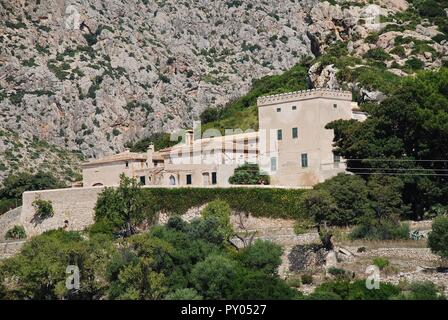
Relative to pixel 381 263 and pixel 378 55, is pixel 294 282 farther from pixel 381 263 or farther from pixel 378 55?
pixel 378 55

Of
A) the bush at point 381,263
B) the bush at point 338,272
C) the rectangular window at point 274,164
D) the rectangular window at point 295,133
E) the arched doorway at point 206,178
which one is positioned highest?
the rectangular window at point 295,133

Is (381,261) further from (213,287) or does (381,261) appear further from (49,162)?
(49,162)

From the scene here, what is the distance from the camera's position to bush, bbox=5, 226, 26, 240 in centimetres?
7742

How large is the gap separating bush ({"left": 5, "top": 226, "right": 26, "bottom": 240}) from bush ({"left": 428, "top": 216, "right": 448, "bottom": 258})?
28610 millimetres

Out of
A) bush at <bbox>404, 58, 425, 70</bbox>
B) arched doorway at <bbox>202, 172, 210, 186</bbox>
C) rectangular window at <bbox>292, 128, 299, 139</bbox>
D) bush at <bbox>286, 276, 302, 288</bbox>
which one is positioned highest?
bush at <bbox>404, 58, 425, 70</bbox>

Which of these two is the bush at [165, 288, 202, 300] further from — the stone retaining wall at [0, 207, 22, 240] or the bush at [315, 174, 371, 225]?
the stone retaining wall at [0, 207, 22, 240]

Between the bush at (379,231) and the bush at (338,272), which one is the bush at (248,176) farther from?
the bush at (338,272)

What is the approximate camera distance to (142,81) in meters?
131

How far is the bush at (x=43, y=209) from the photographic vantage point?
77.1m

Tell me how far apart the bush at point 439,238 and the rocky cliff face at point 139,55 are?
39.9 meters

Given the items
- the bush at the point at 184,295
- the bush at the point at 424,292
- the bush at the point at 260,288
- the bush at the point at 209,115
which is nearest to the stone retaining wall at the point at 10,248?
the bush at the point at 184,295

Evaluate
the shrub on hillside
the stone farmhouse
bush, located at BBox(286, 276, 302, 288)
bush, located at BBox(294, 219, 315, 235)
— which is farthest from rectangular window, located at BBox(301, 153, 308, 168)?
bush, located at BBox(286, 276, 302, 288)
